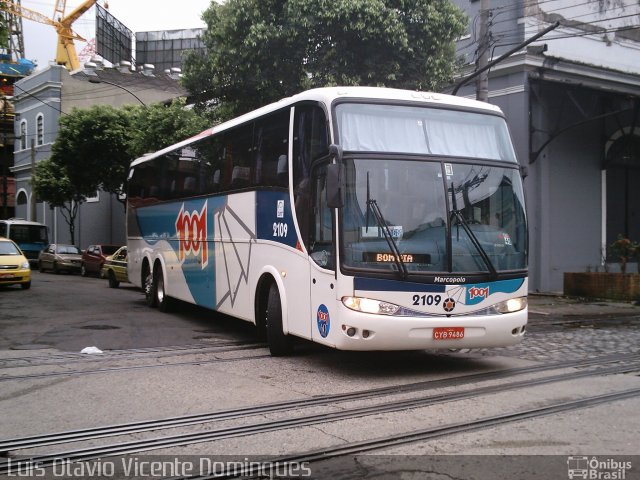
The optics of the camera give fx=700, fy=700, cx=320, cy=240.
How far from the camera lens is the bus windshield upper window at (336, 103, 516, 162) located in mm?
8289

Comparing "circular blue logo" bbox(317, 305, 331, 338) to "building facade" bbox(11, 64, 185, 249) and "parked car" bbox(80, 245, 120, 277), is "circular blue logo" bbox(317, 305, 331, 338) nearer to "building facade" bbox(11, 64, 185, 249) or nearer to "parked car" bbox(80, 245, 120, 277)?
"parked car" bbox(80, 245, 120, 277)

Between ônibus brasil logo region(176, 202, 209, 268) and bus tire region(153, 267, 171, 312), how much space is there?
1.72 metres

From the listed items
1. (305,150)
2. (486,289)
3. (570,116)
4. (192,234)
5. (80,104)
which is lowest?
(486,289)

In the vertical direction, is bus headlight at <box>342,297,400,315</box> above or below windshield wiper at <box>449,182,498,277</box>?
below

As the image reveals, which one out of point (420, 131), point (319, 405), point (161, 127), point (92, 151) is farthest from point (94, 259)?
point (319, 405)

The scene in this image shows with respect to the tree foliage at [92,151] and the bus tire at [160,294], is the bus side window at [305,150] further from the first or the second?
the tree foliage at [92,151]

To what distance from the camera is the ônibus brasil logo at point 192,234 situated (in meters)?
12.7

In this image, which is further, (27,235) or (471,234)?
(27,235)

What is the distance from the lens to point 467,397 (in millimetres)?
7219

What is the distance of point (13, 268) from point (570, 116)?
710 inches

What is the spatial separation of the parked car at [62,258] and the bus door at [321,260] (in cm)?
2678

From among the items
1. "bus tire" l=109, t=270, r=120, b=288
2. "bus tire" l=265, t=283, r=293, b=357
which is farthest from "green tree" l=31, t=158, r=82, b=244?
"bus tire" l=265, t=283, r=293, b=357

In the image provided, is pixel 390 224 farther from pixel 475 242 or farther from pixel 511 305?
pixel 511 305

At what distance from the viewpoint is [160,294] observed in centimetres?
1594
